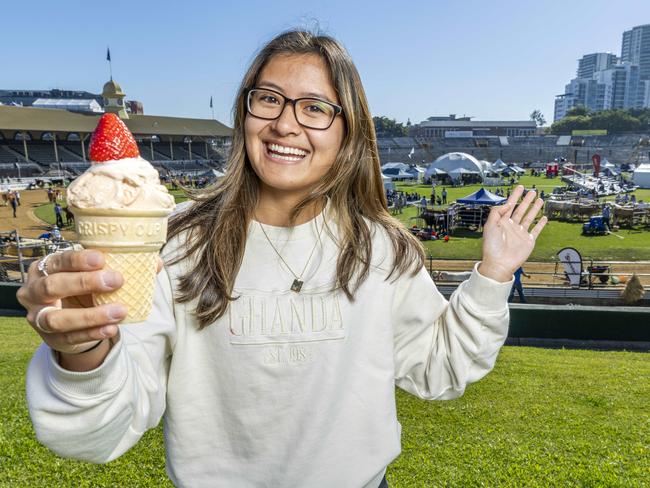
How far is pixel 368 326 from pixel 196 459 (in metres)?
0.67

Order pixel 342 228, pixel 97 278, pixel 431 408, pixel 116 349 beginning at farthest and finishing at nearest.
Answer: pixel 431 408
pixel 342 228
pixel 116 349
pixel 97 278

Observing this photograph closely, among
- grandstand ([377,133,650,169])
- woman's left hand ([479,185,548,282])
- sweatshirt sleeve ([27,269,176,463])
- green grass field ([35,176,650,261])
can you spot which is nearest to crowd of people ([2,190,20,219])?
green grass field ([35,176,650,261])

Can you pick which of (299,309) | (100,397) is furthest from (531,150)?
(100,397)

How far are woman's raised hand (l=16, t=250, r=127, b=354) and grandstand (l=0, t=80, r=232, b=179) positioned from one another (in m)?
37.4

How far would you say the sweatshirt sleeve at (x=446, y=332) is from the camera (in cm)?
158

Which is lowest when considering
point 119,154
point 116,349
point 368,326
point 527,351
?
point 527,351

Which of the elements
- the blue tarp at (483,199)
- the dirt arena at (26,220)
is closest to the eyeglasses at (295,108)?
the blue tarp at (483,199)

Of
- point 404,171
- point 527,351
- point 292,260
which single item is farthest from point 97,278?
point 404,171

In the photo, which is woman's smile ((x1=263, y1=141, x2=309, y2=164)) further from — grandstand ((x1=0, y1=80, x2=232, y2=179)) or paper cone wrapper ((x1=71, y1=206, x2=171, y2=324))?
grandstand ((x1=0, y1=80, x2=232, y2=179))

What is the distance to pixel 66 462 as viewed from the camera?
3.54 metres

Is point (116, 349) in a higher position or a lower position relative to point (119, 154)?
lower

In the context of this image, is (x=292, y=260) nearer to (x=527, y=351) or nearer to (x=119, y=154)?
(x=119, y=154)

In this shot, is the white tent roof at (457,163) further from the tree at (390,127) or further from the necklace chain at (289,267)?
the tree at (390,127)

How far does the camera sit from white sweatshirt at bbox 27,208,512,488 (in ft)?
4.73
